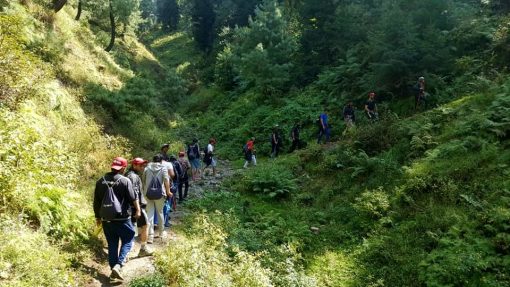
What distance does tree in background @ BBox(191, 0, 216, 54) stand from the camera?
56719 mm

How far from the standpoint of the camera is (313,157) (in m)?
16.8

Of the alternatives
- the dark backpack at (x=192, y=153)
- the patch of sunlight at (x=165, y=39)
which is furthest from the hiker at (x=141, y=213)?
the patch of sunlight at (x=165, y=39)

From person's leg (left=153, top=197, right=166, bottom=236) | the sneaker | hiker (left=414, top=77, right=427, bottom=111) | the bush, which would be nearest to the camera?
the sneaker

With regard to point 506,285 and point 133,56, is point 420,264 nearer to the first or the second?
point 506,285

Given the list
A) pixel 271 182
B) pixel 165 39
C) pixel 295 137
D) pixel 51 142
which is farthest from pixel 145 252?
pixel 165 39

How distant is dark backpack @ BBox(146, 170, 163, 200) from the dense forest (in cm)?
129

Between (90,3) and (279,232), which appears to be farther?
(90,3)

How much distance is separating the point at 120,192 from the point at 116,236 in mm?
809

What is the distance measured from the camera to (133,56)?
43438 millimetres

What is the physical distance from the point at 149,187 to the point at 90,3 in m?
24.2

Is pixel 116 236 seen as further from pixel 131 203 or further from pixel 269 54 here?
pixel 269 54

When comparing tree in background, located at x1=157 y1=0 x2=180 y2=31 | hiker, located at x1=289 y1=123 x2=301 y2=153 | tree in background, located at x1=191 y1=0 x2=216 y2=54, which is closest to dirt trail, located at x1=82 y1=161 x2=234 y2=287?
hiker, located at x1=289 y1=123 x2=301 y2=153

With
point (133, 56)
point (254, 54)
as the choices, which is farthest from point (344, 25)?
point (133, 56)

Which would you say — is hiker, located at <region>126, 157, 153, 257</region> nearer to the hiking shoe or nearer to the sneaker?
the sneaker
